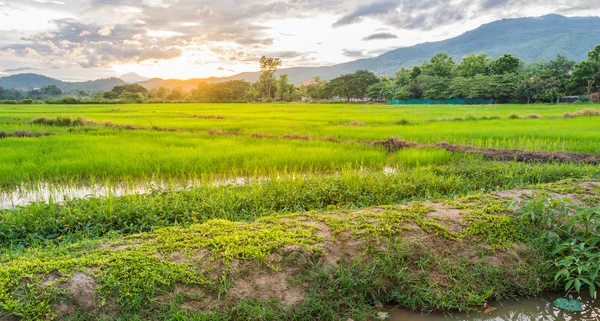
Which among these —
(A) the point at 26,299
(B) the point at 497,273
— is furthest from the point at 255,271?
(B) the point at 497,273

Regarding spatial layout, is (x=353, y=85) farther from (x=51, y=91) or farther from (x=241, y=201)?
(x=241, y=201)

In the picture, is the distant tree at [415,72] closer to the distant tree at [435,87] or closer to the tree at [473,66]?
the tree at [473,66]

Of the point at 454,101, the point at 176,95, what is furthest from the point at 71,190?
the point at 176,95

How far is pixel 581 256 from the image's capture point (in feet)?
9.21

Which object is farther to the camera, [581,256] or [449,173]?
[449,173]

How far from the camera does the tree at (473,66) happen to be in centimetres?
5009

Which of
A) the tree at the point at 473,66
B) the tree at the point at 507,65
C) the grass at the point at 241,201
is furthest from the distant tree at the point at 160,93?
the grass at the point at 241,201

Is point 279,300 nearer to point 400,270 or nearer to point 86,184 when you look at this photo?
point 400,270

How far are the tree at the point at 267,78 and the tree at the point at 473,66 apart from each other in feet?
105

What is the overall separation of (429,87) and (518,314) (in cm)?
4979

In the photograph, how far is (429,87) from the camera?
48281 millimetres

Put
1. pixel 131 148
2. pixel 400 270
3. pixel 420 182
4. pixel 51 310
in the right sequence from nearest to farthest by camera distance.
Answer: pixel 51 310 < pixel 400 270 < pixel 420 182 < pixel 131 148

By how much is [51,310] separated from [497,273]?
321 cm

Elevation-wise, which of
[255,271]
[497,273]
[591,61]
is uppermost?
[591,61]
